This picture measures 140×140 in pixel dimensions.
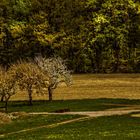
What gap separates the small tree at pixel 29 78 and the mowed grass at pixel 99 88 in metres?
10.8

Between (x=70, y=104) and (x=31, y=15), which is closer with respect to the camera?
(x=70, y=104)

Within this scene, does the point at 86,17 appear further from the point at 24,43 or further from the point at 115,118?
the point at 115,118

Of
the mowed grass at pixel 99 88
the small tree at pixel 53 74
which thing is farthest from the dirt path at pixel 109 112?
the mowed grass at pixel 99 88

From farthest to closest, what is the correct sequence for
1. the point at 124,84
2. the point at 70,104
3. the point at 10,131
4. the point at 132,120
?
the point at 124,84
the point at 70,104
the point at 132,120
the point at 10,131

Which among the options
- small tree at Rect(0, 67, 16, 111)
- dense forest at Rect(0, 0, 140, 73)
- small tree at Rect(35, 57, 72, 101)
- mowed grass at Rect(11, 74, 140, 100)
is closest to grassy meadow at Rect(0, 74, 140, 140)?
mowed grass at Rect(11, 74, 140, 100)

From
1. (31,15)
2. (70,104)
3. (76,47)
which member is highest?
(31,15)

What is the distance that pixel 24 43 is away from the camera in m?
133

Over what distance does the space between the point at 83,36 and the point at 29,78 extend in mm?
53333

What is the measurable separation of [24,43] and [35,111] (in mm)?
62811

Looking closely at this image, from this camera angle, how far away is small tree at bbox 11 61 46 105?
83.2 metres

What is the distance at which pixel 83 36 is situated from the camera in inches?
5310

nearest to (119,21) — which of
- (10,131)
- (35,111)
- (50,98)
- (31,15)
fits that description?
(31,15)

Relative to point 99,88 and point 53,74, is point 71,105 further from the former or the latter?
point 99,88

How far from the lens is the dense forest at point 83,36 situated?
133 metres
